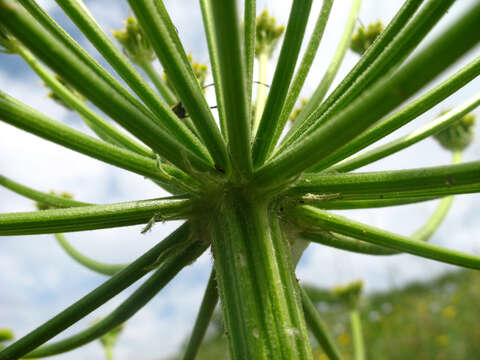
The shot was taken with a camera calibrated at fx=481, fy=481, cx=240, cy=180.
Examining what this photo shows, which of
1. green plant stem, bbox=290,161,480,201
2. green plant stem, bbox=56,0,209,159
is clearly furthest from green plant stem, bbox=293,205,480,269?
green plant stem, bbox=56,0,209,159

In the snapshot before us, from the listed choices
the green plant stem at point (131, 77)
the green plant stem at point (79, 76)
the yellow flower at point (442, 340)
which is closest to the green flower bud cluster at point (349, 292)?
the green plant stem at point (131, 77)

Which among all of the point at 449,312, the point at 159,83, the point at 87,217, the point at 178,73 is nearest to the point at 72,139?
the point at 87,217

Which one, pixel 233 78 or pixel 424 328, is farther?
pixel 424 328

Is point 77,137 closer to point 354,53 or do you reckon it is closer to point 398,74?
point 398,74

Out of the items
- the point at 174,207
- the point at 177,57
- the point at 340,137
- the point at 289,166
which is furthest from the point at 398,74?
the point at 174,207

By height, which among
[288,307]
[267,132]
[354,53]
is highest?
[354,53]

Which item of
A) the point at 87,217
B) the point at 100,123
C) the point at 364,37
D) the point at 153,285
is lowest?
the point at 153,285

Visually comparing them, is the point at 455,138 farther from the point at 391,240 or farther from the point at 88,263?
the point at 88,263
